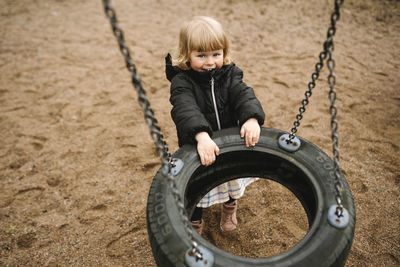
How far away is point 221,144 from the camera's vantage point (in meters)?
1.38

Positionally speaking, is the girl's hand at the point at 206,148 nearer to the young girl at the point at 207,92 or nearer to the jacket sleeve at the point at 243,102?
the young girl at the point at 207,92

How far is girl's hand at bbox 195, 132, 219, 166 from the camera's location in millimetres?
1297

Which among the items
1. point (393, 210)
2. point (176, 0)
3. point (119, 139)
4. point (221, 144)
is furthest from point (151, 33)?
point (393, 210)

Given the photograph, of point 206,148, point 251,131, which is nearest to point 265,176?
point 251,131

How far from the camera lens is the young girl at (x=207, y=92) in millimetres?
1345

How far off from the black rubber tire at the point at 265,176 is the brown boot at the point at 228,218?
0.37 m

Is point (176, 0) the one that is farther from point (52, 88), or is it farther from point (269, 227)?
point (269, 227)

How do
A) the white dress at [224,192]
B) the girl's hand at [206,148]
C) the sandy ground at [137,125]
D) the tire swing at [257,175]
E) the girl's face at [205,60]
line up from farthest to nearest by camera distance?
1. the sandy ground at [137,125]
2. the white dress at [224,192]
3. the girl's face at [205,60]
4. the girl's hand at [206,148]
5. the tire swing at [257,175]

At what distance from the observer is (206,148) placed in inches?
51.5

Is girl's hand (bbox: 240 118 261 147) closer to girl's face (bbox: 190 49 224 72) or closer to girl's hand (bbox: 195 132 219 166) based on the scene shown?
girl's hand (bbox: 195 132 219 166)

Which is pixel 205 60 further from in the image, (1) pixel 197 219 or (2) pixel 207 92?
(1) pixel 197 219

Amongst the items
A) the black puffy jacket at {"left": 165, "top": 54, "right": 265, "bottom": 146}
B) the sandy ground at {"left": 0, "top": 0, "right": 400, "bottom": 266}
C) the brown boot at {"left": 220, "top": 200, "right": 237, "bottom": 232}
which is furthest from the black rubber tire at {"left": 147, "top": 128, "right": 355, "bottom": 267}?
the sandy ground at {"left": 0, "top": 0, "right": 400, "bottom": 266}

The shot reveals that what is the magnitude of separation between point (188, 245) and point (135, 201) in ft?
4.01

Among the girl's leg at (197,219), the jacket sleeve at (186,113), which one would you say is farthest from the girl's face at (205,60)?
the girl's leg at (197,219)
